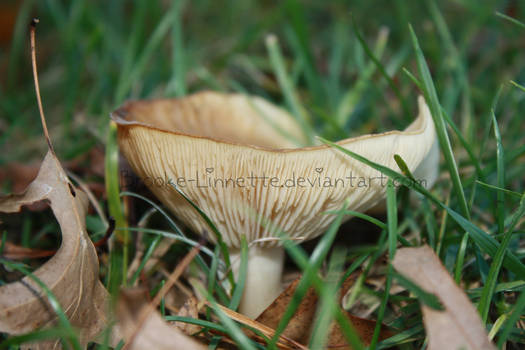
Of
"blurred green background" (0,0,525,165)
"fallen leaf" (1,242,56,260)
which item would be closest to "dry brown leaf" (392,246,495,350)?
"blurred green background" (0,0,525,165)

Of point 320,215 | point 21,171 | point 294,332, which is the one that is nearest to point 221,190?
point 320,215

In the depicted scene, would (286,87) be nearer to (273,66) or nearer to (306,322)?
(273,66)

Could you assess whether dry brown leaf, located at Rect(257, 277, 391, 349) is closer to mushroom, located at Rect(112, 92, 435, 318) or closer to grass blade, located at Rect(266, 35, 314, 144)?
mushroom, located at Rect(112, 92, 435, 318)

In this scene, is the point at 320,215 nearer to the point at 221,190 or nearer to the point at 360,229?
the point at 221,190

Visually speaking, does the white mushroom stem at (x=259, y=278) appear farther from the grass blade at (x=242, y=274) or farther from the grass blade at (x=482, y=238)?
the grass blade at (x=482, y=238)

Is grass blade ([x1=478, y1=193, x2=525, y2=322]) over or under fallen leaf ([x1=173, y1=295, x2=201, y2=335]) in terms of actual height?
over

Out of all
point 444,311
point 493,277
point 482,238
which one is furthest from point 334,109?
point 444,311
